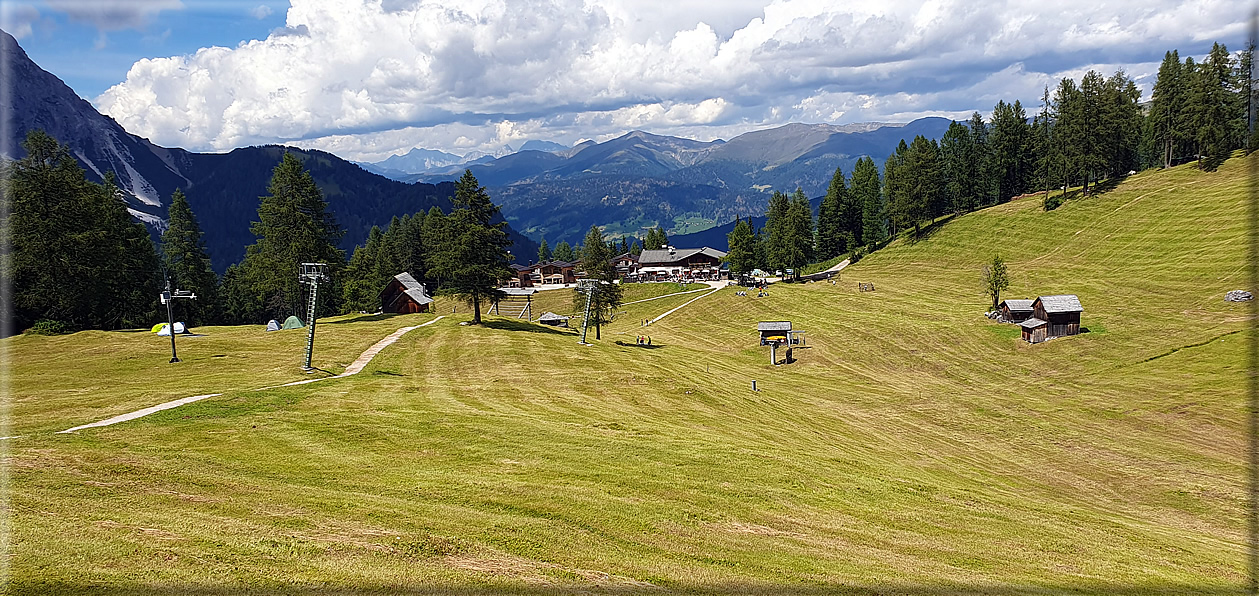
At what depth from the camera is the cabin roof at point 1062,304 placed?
224 ft

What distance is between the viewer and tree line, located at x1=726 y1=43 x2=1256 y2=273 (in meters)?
106

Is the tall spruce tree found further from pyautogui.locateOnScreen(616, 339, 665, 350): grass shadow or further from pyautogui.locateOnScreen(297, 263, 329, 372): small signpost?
pyautogui.locateOnScreen(616, 339, 665, 350): grass shadow

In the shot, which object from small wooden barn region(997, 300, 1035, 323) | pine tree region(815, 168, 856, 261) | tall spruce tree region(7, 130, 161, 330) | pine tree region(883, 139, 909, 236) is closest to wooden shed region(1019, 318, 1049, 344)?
small wooden barn region(997, 300, 1035, 323)

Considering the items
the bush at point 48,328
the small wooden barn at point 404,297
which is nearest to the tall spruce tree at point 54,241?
the bush at point 48,328

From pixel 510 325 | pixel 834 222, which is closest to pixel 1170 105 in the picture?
pixel 834 222

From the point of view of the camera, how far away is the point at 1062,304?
6900 cm

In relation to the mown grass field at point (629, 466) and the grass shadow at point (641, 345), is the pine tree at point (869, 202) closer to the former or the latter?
the mown grass field at point (629, 466)

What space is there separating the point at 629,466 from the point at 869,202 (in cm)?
12456

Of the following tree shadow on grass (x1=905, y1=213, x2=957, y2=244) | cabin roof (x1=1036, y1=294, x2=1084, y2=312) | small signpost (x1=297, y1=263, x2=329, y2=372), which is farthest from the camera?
tree shadow on grass (x1=905, y1=213, x2=957, y2=244)

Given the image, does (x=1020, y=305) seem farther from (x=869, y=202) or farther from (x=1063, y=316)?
(x=869, y=202)

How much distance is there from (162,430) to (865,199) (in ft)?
439

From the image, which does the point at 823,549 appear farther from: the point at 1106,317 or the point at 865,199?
the point at 865,199

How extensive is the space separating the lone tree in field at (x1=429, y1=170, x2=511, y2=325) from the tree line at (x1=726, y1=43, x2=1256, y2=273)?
2469 inches

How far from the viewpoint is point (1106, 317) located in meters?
71.0
